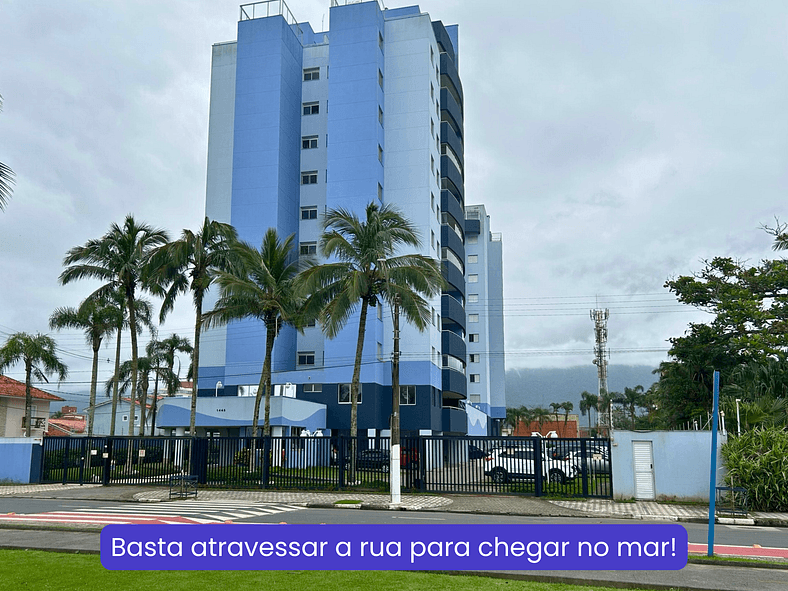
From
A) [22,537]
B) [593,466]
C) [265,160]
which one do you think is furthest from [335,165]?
[22,537]

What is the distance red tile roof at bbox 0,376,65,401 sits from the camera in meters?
49.2

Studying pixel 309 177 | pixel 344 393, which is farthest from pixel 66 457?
pixel 309 177

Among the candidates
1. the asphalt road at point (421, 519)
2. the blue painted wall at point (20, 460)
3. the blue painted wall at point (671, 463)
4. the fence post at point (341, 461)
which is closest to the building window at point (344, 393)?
the blue painted wall at point (20, 460)

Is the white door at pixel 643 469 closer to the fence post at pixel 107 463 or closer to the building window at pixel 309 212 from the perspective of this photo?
the fence post at pixel 107 463

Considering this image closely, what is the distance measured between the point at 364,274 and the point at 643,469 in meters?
12.9

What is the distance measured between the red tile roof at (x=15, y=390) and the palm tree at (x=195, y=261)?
1903cm

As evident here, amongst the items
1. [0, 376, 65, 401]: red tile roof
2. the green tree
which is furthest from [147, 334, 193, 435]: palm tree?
the green tree

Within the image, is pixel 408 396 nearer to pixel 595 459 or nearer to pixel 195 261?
pixel 195 261

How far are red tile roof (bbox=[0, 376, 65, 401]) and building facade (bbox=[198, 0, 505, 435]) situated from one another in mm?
11794

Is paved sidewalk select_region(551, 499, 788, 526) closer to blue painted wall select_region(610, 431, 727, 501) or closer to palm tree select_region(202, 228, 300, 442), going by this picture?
blue painted wall select_region(610, 431, 727, 501)

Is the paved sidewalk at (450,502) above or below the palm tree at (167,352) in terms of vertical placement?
below

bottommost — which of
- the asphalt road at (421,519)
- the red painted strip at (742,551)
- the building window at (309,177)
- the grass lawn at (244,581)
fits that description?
the asphalt road at (421,519)

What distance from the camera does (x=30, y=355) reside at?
42.5 m

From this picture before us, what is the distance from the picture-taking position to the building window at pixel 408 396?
50.1 m
